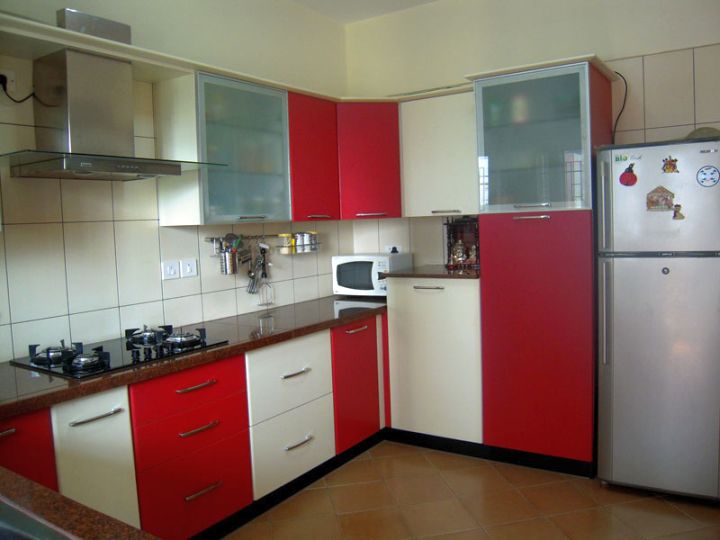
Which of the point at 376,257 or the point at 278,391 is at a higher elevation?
the point at 376,257

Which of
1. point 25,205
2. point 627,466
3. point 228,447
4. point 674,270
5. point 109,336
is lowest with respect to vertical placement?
point 627,466

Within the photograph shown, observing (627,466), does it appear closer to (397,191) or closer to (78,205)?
(397,191)

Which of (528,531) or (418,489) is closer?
(528,531)

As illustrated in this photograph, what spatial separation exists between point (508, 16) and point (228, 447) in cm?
291

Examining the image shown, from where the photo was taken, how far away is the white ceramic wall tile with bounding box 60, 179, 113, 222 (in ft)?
8.08

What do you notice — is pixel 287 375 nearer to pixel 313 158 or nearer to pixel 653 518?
pixel 313 158

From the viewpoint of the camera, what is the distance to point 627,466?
9.27 feet

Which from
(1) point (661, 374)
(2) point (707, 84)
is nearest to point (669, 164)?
(2) point (707, 84)

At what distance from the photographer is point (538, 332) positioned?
3061 millimetres

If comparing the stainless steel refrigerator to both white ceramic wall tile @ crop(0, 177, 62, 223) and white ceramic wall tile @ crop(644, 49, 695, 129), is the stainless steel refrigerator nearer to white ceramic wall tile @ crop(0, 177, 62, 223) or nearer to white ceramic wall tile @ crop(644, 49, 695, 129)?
white ceramic wall tile @ crop(644, 49, 695, 129)

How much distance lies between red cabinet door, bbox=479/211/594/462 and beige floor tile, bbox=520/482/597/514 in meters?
0.18

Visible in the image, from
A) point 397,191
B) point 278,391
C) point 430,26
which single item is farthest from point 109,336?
point 430,26

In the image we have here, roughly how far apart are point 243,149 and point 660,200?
77.4 inches

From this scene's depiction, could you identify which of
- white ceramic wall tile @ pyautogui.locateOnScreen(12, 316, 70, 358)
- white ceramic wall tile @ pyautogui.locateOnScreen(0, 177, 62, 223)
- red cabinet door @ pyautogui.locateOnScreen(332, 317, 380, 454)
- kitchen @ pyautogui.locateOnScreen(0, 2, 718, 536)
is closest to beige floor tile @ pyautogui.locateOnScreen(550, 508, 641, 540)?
red cabinet door @ pyautogui.locateOnScreen(332, 317, 380, 454)
